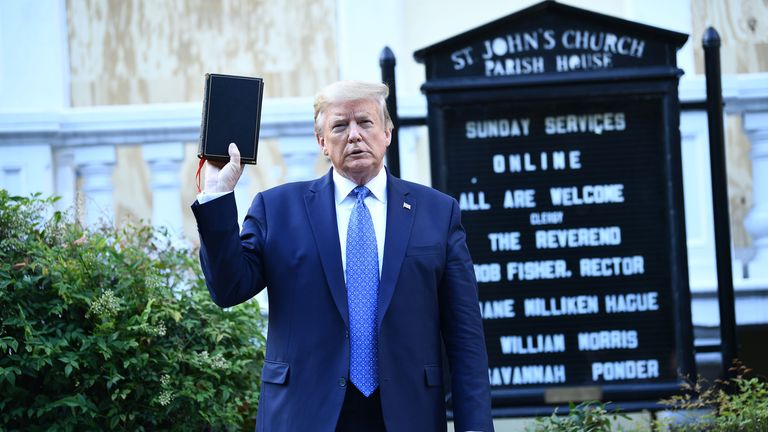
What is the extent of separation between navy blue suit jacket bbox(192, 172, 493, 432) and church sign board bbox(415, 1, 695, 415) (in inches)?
64.3

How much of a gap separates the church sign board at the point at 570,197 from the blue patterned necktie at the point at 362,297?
1.73m

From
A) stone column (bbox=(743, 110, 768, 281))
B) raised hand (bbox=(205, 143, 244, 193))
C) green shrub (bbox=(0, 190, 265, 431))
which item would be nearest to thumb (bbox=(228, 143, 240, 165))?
raised hand (bbox=(205, 143, 244, 193))

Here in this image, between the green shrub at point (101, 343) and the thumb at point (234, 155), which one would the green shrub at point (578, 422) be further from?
the thumb at point (234, 155)

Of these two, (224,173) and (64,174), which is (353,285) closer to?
(224,173)

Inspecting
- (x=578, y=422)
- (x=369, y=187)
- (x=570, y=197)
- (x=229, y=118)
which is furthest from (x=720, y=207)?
(x=229, y=118)

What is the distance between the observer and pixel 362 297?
3043mm

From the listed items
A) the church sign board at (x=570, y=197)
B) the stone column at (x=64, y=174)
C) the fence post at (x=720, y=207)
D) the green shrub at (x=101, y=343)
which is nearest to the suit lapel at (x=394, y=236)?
the green shrub at (x=101, y=343)

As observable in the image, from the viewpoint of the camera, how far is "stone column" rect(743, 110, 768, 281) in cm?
562

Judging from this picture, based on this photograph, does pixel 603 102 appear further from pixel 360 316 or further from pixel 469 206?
pixel 360 316

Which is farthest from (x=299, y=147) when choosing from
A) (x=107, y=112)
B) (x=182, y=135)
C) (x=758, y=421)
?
(x=758, y=421)

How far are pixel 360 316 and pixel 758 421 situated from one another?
2059mm

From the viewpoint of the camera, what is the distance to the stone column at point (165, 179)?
19.0 ft

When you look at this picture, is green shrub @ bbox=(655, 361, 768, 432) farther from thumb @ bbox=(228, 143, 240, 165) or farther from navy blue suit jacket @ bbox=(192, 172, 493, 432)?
thumb @ bbox=(228, 143, 240, 165)

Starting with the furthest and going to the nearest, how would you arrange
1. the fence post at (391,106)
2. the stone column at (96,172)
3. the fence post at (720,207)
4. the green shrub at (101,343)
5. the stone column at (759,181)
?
the stone column at (96,172) → the stone column at (759,181) → the fence post at (720,207) → the fence post at (391,106) → the green shrub at (101,343)
